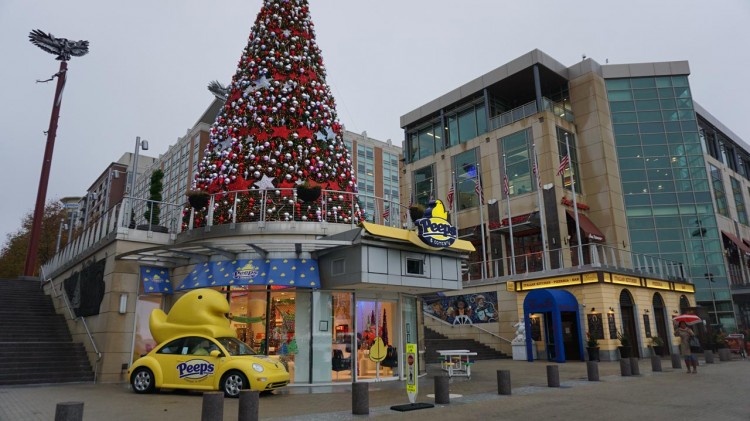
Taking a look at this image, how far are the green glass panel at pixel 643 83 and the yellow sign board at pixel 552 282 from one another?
21122mm

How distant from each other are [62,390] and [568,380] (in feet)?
46.9

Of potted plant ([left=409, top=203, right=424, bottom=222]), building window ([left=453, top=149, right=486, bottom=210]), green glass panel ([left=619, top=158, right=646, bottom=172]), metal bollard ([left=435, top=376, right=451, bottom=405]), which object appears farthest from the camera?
building window ([left=453, top=149, right=486, bottom=210])

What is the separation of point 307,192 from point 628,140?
30.0 m

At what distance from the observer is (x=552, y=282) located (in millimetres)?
24219

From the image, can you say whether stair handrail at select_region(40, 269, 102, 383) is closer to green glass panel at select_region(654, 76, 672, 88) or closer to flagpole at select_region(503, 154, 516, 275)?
flagpole at select_region(503, 154, 516, 275)

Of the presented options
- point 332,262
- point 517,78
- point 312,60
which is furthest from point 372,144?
point 332,262

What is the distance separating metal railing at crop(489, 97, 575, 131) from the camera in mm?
34609

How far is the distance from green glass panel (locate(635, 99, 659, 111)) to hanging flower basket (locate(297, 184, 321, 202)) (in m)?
31.4

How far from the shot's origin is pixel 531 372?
684 inches

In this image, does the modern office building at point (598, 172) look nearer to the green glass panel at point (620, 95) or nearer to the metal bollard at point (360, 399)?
the green glass panel at point (620, 95)

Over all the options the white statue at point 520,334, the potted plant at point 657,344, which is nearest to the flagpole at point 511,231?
the white statue at point 520,334

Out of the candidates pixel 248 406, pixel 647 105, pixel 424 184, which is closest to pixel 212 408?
pixel 248 406

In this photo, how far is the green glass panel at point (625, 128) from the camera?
118ft

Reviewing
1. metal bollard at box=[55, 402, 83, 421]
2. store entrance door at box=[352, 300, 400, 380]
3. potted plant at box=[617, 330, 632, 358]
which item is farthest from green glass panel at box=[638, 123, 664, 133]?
metal bollard at box=[55, 402, 83, 421]
